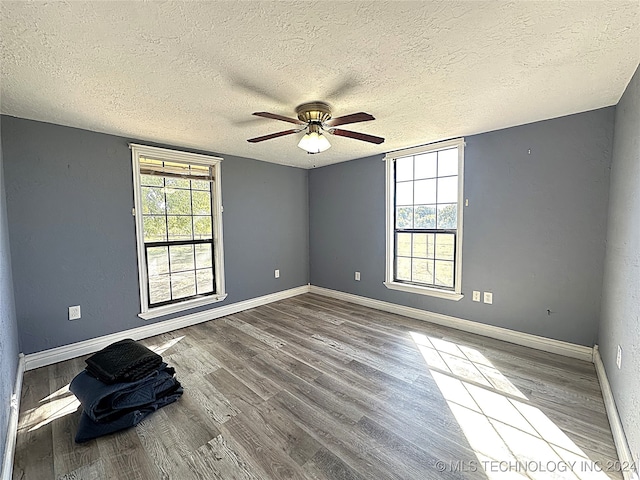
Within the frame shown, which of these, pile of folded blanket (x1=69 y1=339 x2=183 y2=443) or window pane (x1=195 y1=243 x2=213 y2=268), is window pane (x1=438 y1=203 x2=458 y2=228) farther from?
pile of folded blanket (x1=69 y1=339 x2=183 y2=443)

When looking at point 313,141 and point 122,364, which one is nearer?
point 122,364

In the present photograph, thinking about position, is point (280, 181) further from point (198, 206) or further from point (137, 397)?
point (137, 397)

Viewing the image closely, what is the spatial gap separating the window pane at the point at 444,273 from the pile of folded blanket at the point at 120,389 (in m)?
3.04

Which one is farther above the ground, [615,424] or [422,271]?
[422,271]

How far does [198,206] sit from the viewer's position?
3.64m

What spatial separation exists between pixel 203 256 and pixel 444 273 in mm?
3213

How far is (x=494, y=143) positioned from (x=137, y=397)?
13.0ft

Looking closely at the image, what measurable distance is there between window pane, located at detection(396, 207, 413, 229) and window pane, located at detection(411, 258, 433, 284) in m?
0.50

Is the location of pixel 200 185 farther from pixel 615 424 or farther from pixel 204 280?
pixel 615 424

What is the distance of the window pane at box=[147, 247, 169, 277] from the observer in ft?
10.7

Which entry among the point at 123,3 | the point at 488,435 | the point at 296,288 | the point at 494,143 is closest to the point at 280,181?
the point at 296,288

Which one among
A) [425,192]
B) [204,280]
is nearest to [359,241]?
[425,192]

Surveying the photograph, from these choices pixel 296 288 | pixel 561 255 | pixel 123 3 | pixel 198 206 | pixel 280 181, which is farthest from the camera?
pixel 296 288

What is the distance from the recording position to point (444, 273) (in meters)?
3.45
